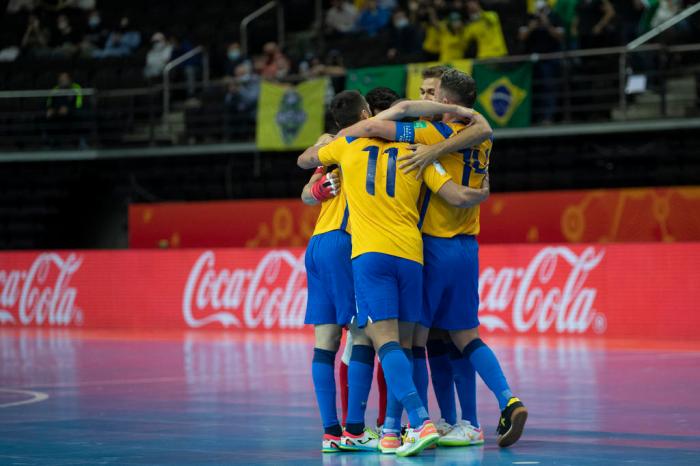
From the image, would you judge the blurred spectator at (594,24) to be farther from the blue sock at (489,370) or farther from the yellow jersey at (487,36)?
the blue sock at (489,370)

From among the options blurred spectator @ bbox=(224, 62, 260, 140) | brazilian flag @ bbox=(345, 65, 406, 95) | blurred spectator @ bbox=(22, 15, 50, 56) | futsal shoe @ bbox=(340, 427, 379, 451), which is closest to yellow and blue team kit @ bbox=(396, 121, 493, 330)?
futsal shoe @ bbox=(340, 427, 379, 451)

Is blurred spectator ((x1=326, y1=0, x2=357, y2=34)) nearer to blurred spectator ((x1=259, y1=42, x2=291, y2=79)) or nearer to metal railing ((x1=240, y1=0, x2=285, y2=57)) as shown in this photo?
blurred spectator ((x1=259, y1=42, x2=291, y2=79))

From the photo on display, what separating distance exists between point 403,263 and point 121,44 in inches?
854

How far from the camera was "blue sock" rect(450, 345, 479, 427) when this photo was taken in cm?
831

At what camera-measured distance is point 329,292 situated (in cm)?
821

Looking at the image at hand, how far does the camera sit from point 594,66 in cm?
2175

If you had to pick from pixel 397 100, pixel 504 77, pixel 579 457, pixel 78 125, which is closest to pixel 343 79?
pixel 504 77

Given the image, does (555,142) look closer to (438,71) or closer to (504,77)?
(504,77)

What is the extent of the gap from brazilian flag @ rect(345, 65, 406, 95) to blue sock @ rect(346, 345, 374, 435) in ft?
43.3

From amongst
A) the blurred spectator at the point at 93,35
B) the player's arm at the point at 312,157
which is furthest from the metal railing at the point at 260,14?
the player's arm at the point at 312,157

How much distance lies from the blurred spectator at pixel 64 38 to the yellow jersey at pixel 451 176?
21.9m

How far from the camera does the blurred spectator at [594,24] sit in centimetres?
2138

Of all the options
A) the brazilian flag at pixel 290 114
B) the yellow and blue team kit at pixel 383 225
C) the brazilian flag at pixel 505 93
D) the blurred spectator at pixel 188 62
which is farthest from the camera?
the blurred spectator at pixel 188 62

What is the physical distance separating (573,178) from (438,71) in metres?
14.6
